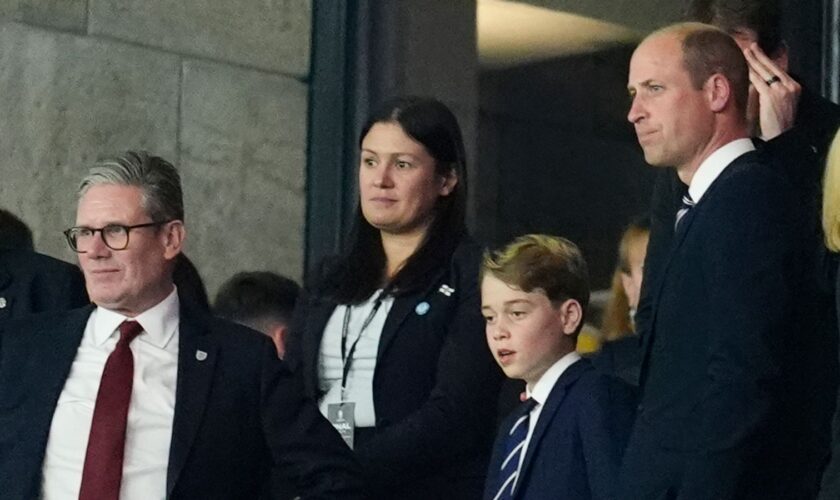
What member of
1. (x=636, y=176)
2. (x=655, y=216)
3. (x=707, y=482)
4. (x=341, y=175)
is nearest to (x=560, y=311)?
(x=655, y=216)

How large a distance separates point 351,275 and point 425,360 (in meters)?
0.37

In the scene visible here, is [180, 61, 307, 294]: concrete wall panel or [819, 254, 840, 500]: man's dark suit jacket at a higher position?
[180, 61, 307, 294]: concrete wall panel

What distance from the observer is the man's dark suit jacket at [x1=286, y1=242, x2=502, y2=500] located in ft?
17.1

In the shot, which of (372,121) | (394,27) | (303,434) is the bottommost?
(303,434)

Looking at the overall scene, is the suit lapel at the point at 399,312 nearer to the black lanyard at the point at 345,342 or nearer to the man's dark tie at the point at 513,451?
the black lanyard at the point at 345,342

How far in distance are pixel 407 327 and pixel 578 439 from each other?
2.53 feet

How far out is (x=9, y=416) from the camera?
486cm

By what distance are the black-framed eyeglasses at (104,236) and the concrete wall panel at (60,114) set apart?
198cm

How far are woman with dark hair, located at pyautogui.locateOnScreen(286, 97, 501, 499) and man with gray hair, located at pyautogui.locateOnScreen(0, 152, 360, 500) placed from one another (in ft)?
1.11

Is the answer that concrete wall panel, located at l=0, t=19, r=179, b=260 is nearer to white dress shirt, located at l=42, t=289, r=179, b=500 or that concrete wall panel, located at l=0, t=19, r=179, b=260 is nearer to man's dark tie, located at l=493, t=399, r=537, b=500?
white dress shirt, located at l=42, t=289, r=179, b=500

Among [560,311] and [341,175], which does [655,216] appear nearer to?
[560,311]

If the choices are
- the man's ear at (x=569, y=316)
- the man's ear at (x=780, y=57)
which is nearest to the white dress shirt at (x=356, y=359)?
the man's ear at (x=569, y=316)

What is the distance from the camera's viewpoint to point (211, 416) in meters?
4.89

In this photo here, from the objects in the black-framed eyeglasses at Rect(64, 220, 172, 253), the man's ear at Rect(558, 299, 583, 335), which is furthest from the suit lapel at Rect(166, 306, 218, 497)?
the man's ear at Rect(558, 299, 583, 335)
